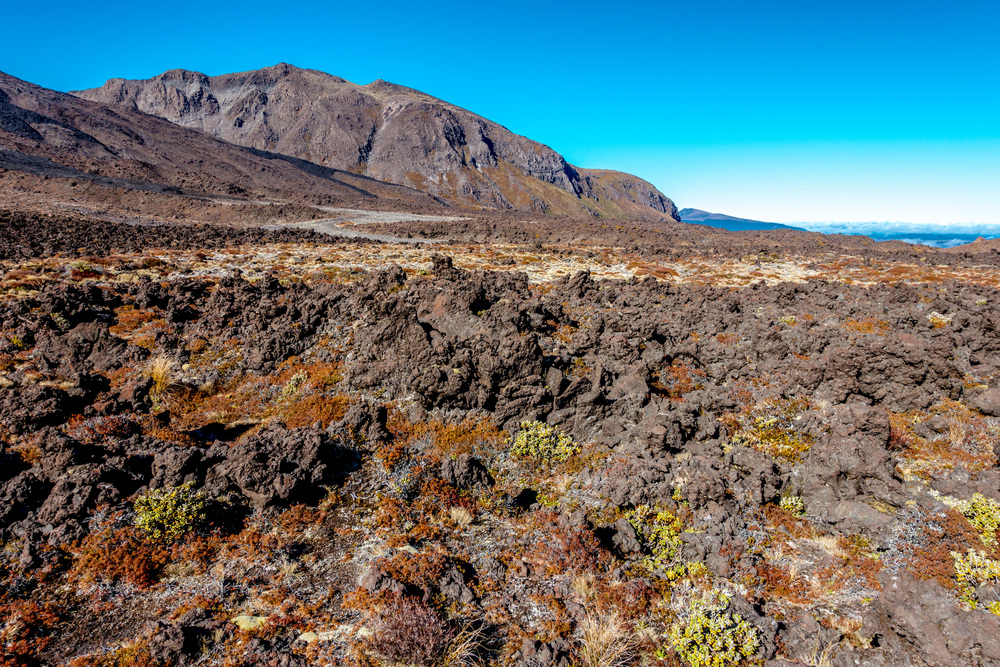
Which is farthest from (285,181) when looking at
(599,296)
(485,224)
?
(599,296)

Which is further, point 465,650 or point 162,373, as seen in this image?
point 162,373

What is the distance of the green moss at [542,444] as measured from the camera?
953 centimetres

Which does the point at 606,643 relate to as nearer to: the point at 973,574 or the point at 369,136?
the point at 973,574

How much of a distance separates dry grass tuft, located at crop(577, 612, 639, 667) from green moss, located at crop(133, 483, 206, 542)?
6134 millimetres

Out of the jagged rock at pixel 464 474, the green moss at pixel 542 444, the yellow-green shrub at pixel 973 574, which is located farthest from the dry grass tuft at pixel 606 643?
the yellow-green shrub at pixel 973 574

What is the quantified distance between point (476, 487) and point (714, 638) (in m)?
4.44

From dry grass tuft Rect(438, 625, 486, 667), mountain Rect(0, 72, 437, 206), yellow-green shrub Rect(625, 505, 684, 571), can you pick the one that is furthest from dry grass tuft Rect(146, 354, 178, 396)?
mountain Rect(0, 72, 437, 206)

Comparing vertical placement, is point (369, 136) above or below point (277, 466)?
above

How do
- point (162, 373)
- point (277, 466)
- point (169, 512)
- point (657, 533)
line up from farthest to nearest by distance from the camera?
point (162, 373) < point (277, 466) < point (657, 533) < point (169, 512)

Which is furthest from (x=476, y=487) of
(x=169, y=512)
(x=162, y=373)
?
(x=162, y=373)

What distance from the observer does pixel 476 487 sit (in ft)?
27.8

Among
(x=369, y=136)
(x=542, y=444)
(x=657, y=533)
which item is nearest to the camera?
(x=657, y=533)

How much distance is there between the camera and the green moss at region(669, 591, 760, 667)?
210 inches

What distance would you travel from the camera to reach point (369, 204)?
91750 mm
